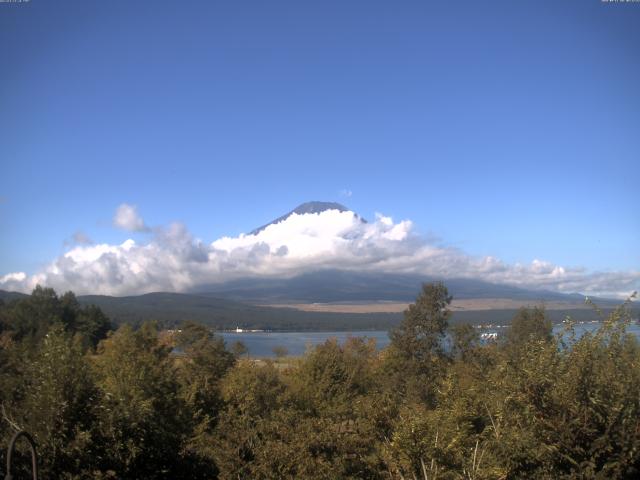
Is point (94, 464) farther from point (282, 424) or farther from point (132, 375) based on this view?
point (132, 375)

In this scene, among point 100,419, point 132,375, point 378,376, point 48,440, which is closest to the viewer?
point 48,440

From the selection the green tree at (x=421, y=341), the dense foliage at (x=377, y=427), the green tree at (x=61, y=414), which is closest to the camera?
the dense foliage at (x=377, y=427)

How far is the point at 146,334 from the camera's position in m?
54.2

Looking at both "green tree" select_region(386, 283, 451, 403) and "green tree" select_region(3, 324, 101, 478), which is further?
"green tree" select_region(386, 283, 451, 403)

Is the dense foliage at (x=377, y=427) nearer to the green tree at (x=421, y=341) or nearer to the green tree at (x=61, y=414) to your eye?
the green tree at (x=61, y=414)

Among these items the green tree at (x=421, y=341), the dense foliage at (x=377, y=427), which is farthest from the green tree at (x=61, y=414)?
the green tree at (x=421, y=341)

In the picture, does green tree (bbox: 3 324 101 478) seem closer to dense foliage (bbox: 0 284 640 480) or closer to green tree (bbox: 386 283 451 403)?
dense foliage (bbox: 0 284 640 480)

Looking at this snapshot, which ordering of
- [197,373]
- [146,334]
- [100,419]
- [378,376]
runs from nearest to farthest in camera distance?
[100,419], [197,373], [378,376], [146,334]

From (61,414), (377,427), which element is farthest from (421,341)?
(61,414)

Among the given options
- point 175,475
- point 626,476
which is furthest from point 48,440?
point 626,476

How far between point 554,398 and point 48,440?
11.6 metres

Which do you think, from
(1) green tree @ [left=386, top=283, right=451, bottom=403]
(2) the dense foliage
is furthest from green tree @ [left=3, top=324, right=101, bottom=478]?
(1) green tree @ [left=386, top=283, right=451, bottom=403]

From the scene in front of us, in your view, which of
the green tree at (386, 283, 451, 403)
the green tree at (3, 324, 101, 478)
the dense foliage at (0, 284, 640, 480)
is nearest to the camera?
the dense foliage at (0, 284, 640, 480)

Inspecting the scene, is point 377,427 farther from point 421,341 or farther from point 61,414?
point 421,341
